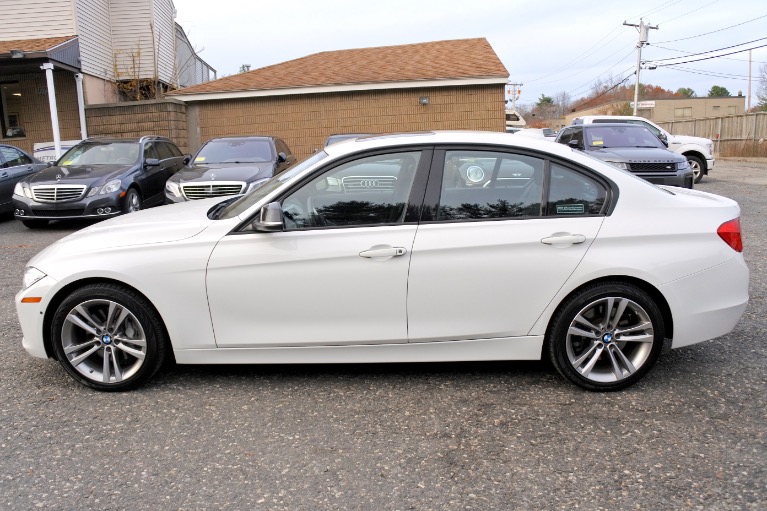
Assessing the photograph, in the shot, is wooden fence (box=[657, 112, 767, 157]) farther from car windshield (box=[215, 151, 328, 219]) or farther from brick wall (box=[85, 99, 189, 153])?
car windshield (box=[215, 151, 328, 219])

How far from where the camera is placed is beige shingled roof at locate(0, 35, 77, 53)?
16.2 meters

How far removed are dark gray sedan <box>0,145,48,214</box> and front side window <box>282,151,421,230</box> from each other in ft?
31.7

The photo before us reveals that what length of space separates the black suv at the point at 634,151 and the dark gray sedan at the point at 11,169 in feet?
32.7

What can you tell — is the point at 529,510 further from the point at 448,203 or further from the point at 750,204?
the point at 750,204

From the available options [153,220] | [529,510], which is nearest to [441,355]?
[529,510]

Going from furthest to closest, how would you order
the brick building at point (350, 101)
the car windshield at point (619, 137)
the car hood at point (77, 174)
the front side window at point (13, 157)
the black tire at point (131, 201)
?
1. the brick building at point (350, 101)
2. the car windshield at point (619, 137)
3. the front side window at point (13, 157)
4. the black tire at point (131, 201)
5. the car hood at point (77, 174)

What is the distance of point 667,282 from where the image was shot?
145 inches

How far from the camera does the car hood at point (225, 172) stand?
9.85m

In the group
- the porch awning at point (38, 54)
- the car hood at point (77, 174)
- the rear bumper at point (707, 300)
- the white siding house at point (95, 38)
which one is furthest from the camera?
the white siding house at point (95, 38)

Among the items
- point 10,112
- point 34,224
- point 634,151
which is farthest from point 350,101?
point 10,112

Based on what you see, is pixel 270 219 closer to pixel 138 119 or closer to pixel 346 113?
pixel 346 113

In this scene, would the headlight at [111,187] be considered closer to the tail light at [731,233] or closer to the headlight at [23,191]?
the headlight at [23,191]

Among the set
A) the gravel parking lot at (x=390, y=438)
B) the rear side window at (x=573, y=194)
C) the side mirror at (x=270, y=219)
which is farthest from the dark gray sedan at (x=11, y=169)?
→ the rear side window at (x=573, y=194)

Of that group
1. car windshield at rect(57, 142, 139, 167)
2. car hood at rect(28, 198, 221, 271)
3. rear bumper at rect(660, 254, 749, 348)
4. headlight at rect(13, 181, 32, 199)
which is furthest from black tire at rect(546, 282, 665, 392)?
car windshield at rect(57, 142, 139, 167)
